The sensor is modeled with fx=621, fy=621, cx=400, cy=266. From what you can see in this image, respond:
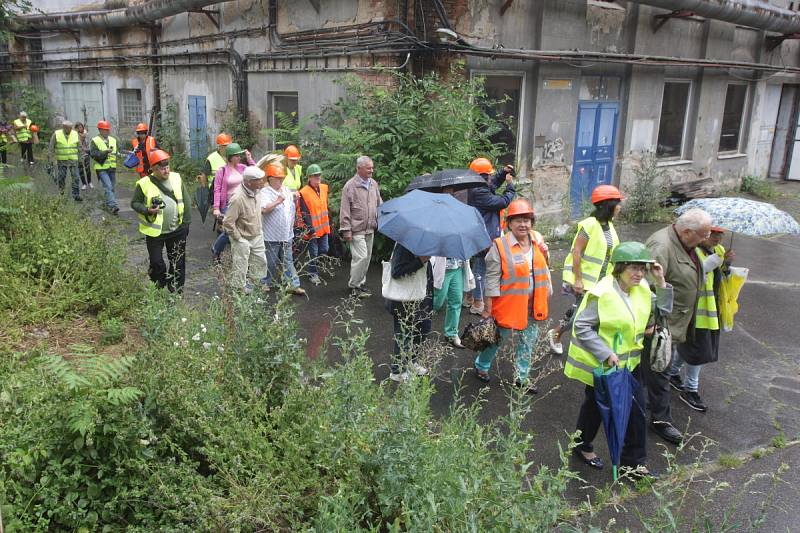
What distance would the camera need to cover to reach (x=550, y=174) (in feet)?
38.8

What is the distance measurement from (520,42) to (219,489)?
31.2 feet

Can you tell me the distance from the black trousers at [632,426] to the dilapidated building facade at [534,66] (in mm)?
6646

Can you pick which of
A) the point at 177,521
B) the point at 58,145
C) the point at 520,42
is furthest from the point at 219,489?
the point at 58,145

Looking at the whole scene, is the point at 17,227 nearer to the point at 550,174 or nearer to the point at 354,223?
the point at 354,223

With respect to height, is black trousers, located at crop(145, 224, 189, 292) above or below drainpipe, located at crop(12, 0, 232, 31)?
below

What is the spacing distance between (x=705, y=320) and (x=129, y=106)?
17227 mm

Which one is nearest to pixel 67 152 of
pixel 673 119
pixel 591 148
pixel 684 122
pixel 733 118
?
pixel 591 148

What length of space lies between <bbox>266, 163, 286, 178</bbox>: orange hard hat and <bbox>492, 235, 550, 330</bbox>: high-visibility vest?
3.12 m

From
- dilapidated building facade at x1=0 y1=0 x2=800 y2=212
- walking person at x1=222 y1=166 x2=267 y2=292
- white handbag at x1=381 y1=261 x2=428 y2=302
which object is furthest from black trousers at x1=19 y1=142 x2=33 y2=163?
white handbag at x1=381 y1=261 x2=428 y2=302

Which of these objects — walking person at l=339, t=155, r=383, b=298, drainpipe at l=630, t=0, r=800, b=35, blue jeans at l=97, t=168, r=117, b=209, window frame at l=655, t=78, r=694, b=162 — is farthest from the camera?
window frame at l=655, t=78, r=694, b=162

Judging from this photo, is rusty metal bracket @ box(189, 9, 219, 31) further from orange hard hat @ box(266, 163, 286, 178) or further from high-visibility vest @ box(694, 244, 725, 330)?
high-visibility vest @ box(694, 244, 725, 330)

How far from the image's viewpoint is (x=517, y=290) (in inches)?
207

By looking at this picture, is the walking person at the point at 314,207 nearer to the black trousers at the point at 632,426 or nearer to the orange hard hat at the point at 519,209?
the orange hard hat at the point at 519,209

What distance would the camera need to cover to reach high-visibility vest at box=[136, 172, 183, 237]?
254 inches
